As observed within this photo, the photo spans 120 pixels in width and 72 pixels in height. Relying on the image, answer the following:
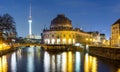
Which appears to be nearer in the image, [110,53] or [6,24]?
[110,53]

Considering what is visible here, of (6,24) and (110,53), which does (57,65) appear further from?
(6,24)

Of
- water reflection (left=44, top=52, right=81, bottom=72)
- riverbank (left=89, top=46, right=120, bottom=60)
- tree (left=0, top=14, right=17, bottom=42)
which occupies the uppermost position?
tree (left=0, top=14, right=17, bottom=42)

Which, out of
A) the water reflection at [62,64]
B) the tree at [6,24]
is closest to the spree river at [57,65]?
the water reflection at [62,64]

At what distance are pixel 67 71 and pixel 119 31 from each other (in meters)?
116

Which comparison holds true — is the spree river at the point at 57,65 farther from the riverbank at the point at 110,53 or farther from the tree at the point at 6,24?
the tree at the point at 6,24

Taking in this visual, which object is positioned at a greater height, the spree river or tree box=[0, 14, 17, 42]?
tree box=[0, 14, 17, 42]

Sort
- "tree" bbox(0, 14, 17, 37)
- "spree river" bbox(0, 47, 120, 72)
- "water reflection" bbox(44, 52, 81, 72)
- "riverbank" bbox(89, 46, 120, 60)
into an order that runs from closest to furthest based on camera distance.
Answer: "spree river" bbox(0, 47, 120, 72) < "water reflection" bbox(44, 52, 81, 72) < "riverbank" bbox(89, 46, 120, 60) < "tree" bbox(0, 14, 17, 37)

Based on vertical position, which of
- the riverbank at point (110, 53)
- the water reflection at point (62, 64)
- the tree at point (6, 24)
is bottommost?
the water reflection at point (62, 64)

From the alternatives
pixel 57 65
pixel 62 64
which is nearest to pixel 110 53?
pixel 62 64

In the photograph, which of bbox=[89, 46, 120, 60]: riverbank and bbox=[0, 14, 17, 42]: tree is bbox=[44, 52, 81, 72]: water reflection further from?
bbox=[0, 14, 17, 42]: tree

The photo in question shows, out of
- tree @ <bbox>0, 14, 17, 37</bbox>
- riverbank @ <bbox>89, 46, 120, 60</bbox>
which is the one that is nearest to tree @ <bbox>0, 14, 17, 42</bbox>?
tree @ <bbox>0, 14, 17, 37</bbox>

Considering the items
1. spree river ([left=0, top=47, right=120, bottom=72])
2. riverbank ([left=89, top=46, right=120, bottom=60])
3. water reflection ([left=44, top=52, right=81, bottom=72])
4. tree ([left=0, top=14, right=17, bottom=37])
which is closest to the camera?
spree river ([left=0, top=47, right=120, bottom=72])

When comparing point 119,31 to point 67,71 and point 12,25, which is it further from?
point 67,71

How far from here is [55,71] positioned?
46688 mm
